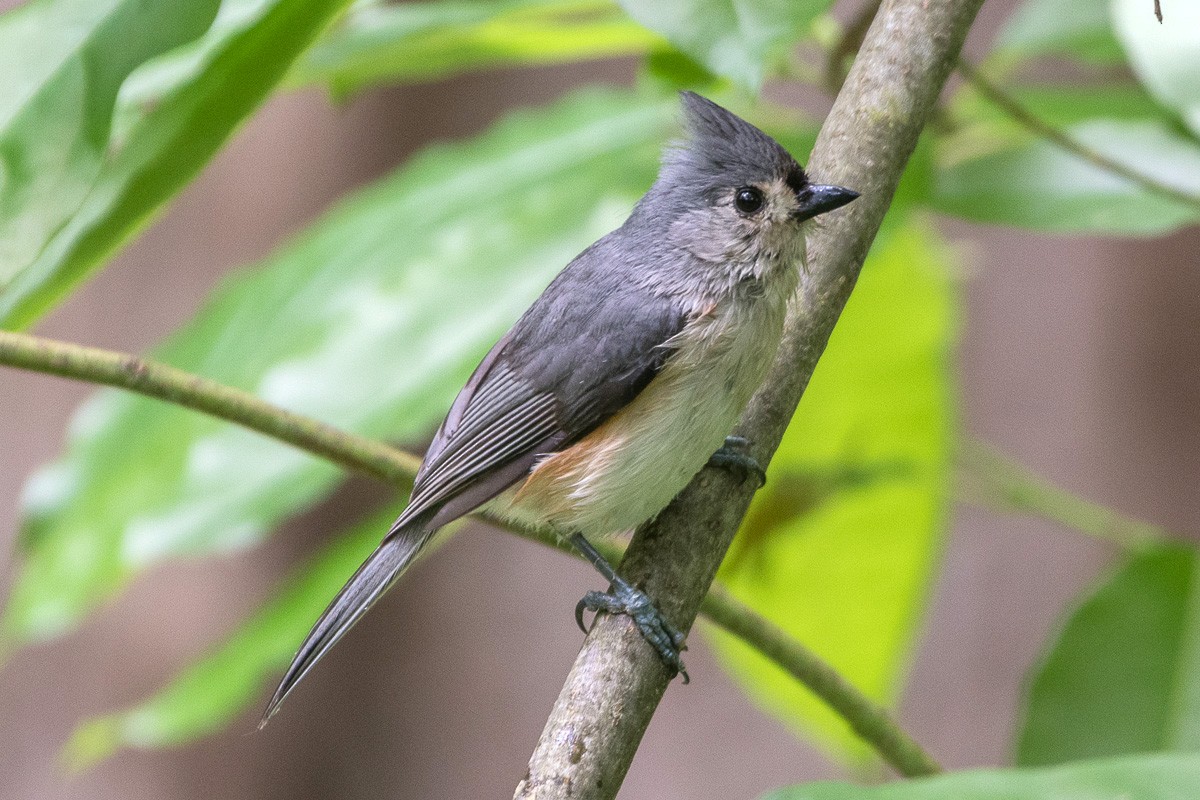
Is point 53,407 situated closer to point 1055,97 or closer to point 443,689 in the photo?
point 443,689

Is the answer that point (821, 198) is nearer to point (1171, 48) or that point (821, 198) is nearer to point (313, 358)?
point (1171, 48)

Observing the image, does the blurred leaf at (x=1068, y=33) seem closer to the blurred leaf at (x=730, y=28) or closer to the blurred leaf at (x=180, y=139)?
the blurred leaf at (x=730, y=28)

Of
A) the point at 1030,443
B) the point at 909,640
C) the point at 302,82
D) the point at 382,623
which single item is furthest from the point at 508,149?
the point at 382,623

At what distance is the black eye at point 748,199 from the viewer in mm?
1433

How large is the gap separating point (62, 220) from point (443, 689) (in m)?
3.73

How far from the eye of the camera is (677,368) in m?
1.33

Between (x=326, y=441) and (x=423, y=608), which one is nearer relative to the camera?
(x=326, y=441)

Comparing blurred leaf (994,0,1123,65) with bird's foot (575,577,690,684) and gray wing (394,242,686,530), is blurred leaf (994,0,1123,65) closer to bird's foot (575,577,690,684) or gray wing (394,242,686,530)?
gray wing (394,242,686,530)

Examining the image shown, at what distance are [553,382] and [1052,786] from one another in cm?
72

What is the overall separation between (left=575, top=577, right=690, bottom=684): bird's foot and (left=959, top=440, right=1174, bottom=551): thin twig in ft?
3.35

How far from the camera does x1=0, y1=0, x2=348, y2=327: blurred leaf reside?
1.09 metres

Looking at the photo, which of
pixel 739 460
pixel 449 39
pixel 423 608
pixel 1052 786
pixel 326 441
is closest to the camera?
pixel 1052 786

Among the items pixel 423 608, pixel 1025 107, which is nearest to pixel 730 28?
pixel 1025 107

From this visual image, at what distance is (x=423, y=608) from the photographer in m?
4.50
